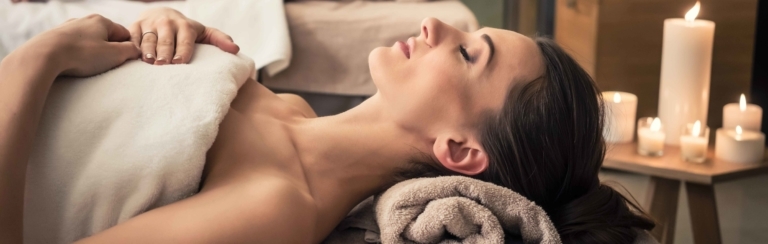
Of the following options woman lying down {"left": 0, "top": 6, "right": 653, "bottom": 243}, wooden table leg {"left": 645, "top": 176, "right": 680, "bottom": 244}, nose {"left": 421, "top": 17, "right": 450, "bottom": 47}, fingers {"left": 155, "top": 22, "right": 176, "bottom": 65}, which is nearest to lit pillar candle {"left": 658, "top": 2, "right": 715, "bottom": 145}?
wooden table leg {"left": 645, "top": 176, "right": 680, "bottom": 244}

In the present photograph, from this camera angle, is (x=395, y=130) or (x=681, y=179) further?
(x=681, y=179)

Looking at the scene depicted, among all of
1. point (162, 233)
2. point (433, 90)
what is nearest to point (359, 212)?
point (433, 90)

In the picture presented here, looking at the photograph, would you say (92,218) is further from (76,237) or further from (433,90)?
(433,90)

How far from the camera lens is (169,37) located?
1.08 meters

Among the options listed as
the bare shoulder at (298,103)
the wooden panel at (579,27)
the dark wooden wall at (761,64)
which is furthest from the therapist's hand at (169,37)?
the dark wooden wall at (761,64)

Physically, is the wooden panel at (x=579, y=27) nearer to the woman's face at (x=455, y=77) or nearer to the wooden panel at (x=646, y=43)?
the wooden panel at (x=646, y=43)

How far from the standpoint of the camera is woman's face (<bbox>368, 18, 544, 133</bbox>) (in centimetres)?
100

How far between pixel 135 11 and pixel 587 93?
1455mm

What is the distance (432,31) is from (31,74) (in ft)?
1.86

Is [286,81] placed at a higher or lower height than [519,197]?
lower

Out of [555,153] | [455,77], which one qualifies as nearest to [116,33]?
[455,77]

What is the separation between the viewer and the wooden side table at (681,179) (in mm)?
1455

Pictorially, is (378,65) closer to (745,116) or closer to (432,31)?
(432,31)

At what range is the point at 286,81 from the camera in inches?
76.6
